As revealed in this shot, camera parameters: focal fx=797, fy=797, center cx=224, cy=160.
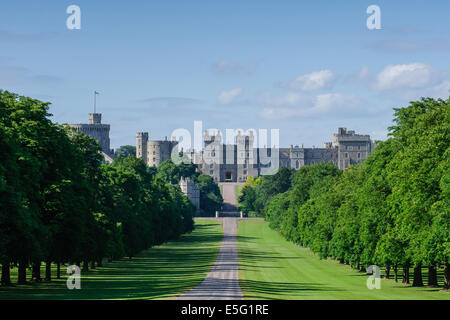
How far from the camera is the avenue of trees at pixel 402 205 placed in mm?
43219

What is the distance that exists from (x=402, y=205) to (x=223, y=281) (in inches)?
541

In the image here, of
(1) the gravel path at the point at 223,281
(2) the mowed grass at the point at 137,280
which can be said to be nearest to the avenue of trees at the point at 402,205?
(1) the gravel path at the point at 223,281

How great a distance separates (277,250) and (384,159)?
54.8m

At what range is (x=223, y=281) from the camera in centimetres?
5419

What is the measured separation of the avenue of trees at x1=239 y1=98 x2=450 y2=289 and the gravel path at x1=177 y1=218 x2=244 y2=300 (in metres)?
9.54

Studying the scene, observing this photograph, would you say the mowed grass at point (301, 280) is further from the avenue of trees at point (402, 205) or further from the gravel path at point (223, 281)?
the avenue of trees at point (402, 205)

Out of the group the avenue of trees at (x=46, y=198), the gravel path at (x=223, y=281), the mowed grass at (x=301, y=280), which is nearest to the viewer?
the gravel path at (x=223, y=281)

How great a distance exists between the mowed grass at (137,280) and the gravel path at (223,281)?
0.93 meters

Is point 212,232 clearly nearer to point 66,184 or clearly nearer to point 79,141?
point 79,141

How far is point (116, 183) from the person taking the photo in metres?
80.1

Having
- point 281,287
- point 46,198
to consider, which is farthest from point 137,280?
point 281,287

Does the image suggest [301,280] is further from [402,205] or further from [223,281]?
[402,205]

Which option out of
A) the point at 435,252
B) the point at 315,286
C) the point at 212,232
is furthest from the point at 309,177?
the point at 435,252
